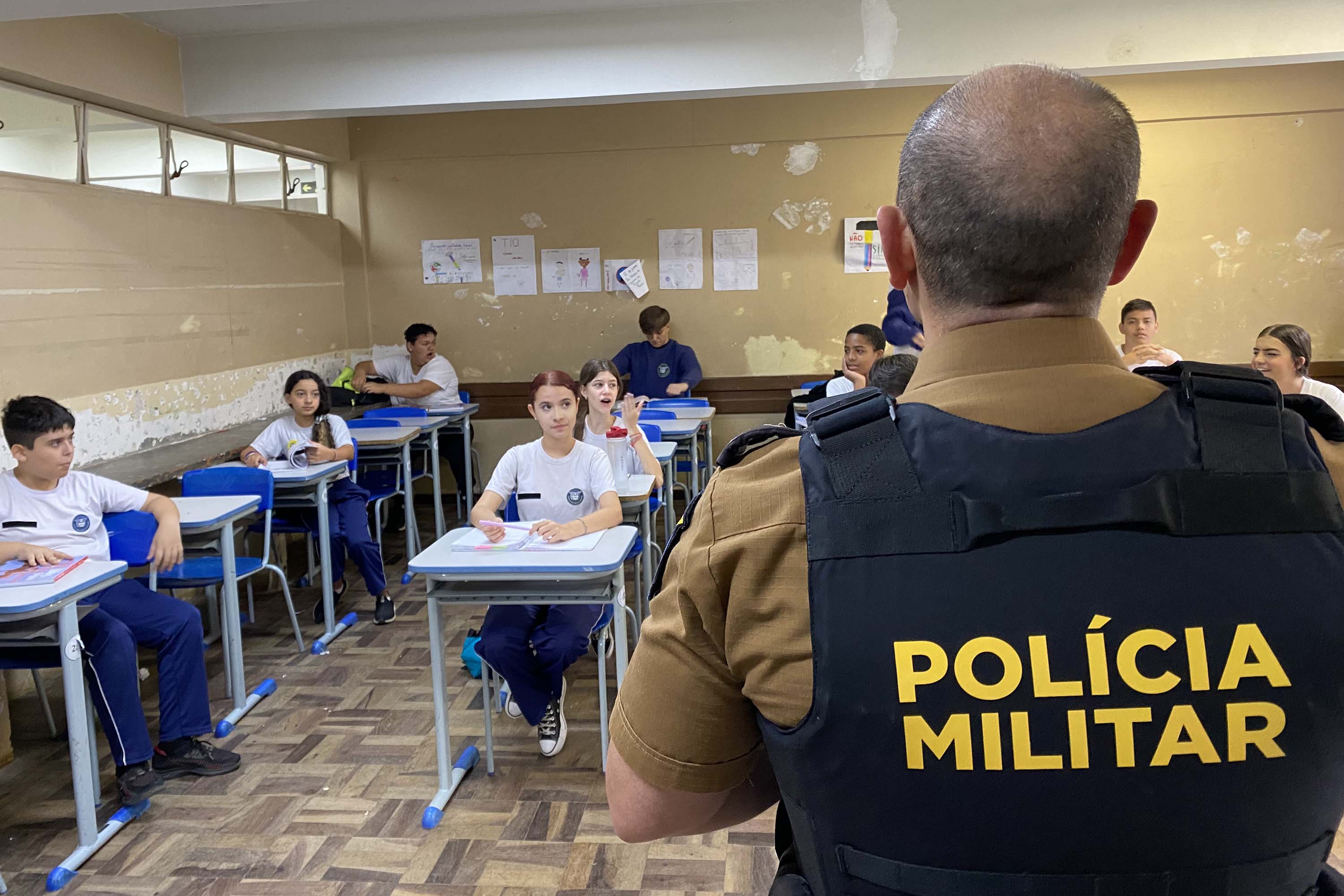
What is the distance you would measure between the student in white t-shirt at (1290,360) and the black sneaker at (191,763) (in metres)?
4.18

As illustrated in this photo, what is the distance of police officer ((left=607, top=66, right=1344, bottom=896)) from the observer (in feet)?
2.18

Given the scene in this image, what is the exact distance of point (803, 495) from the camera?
72 cm

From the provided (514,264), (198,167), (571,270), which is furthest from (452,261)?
(198,167)

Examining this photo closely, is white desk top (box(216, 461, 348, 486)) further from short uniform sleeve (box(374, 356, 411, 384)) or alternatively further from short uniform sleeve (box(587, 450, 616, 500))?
short uniform sleeve (box(374, 356, 411, 384))

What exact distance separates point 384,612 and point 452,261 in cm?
332

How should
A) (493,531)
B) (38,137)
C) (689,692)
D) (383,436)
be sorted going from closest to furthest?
(689,692), (493,531), (38,137), (383,436)

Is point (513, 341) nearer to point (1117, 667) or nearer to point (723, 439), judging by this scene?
point (723, 439)

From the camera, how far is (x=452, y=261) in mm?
7211

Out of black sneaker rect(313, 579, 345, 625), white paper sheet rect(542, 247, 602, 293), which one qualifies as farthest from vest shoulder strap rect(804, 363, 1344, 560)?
white paper sheet rect(542, 247, 602, 293)

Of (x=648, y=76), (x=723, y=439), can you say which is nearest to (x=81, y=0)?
(x=648, y=76)

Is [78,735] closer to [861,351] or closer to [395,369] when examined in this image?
[861,351]

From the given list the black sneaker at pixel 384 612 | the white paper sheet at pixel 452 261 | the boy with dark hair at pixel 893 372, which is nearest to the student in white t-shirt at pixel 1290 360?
the boy with dark hair at pixel 893 372

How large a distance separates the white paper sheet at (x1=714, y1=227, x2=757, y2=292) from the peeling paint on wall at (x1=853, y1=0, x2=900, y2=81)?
2077 mm

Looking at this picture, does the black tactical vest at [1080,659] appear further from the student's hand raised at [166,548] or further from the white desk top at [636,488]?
the student's hand raised at [166,548]
